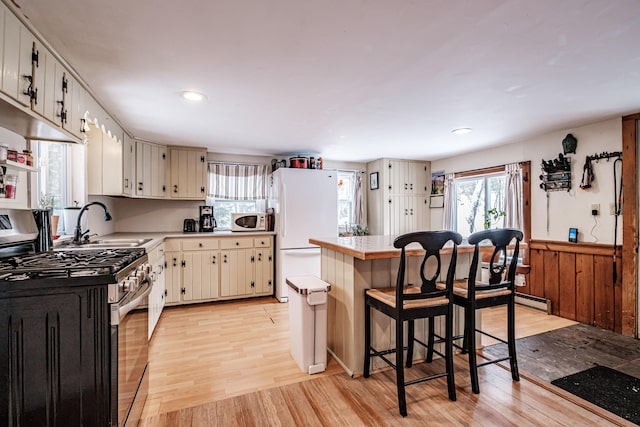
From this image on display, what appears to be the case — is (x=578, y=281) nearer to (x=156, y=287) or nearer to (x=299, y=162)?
(x=299, y=162)

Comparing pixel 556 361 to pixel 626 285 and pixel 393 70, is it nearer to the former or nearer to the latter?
pixel 626 285

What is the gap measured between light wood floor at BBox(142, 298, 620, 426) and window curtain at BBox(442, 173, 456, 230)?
115 inches

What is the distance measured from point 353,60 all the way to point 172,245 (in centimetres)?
322

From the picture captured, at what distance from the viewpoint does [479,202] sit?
4754mm

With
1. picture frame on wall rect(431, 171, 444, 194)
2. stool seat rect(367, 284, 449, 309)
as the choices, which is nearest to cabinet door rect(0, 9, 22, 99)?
stool seat rect(367, 284, 449, 309)

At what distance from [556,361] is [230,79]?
3.40m

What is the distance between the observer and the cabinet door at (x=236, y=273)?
4.23m

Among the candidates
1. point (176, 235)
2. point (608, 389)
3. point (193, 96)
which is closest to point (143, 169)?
point (176, 235)

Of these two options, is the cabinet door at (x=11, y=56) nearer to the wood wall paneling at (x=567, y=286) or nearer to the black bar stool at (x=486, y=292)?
the black bar stool at (x=486, y=292)

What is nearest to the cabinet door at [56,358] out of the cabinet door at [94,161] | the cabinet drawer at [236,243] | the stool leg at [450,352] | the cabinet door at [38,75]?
the cabinet door at [38,75]

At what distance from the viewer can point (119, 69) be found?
2066 mm

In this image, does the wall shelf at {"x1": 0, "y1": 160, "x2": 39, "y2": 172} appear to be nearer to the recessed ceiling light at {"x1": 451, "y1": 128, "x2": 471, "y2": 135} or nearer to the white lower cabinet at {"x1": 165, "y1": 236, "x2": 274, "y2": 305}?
the white lower cabinet at {"x1": 165, "y1": 236, "x2": 274, "y2": 305}

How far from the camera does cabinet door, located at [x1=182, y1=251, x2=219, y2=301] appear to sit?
403 cm

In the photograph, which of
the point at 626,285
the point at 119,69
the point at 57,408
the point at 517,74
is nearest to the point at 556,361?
the point at 626,285
